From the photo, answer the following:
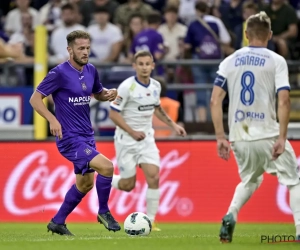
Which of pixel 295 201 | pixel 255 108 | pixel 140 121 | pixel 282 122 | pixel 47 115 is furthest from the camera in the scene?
pixel 140 121

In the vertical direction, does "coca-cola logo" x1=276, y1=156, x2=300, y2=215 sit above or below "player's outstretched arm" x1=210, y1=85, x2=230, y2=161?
below

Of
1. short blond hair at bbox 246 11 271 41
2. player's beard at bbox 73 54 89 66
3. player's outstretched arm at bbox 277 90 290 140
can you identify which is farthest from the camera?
player's beard at bbox 73 54 89 66

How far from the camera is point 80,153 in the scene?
10.6 m

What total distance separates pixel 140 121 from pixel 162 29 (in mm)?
5271

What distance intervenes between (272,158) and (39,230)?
4553 millimetres

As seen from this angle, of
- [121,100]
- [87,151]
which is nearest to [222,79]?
[87,151]

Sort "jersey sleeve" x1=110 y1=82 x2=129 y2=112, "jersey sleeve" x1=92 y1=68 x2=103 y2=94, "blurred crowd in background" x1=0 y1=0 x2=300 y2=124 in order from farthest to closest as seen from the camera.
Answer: "blurred crowd in background" x1=0 y1=0 x2=300 y2=124
"jersey sleeve" x1=110 y1=82 x2=129 y2=112
"jersey sleeve" x1=92 y1=68 x2=103 y2=94

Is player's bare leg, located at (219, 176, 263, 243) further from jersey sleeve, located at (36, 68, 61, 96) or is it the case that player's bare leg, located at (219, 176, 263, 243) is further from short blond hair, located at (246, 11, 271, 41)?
jersey sleeve, located at (36, 68, 61, 96)

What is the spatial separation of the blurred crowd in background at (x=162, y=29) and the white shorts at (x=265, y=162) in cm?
661

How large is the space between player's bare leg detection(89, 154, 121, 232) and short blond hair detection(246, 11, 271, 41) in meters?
2.27

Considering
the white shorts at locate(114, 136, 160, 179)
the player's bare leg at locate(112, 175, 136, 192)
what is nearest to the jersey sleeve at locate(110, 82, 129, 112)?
the white shorts at locate(114, 136, 160, 179)

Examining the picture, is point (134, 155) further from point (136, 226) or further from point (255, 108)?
point (255, 108)

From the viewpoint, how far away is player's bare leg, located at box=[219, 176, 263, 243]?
350 inches

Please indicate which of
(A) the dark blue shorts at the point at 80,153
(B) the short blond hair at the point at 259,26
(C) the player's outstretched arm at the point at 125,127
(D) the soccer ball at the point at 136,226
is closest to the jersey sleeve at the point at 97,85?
(A) the dark blue shorts at the point at 80,153
